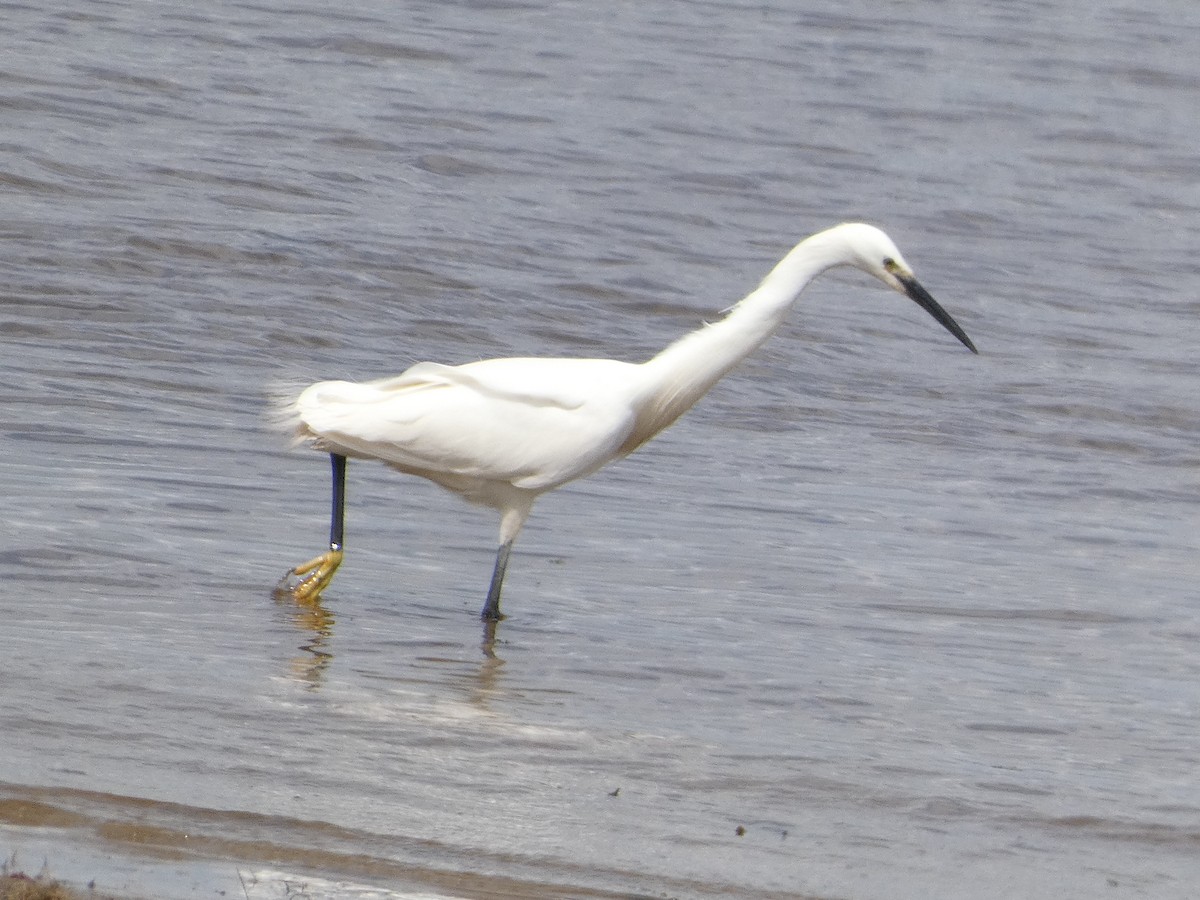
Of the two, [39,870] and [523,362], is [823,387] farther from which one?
[39,870]

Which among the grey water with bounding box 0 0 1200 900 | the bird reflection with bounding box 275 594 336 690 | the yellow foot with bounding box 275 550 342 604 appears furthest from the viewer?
the yellow foot with bounding box 275 550 342 604

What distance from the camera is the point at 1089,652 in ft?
22.5

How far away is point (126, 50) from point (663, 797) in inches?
469

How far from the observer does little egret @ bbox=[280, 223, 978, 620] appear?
6.95 metres

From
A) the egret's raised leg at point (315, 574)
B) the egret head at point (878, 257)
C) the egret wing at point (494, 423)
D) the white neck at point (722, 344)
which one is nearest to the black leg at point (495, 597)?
the egret wing at point (494, 423)

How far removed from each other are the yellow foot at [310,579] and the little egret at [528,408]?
2 centimetres

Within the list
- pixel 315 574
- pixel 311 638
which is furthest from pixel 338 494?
pixel 311 638

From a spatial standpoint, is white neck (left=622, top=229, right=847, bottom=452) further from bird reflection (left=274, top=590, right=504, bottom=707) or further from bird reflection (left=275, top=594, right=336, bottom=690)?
bird reflection (left=275, top=594, right=336, bottom=690)

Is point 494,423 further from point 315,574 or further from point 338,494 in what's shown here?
point 315,574

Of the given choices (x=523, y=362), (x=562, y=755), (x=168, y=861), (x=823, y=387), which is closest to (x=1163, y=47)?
(x=823, y=387)

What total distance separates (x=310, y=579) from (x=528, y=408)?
921 mm

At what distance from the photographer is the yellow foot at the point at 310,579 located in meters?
6.70

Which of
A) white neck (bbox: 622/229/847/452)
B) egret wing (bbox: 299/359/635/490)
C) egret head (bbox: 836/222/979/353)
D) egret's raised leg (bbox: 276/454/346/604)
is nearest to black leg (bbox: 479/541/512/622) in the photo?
egret wing (bbox: 299/359/635/490)

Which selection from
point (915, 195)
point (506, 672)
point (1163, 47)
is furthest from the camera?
point (1163, 47)
